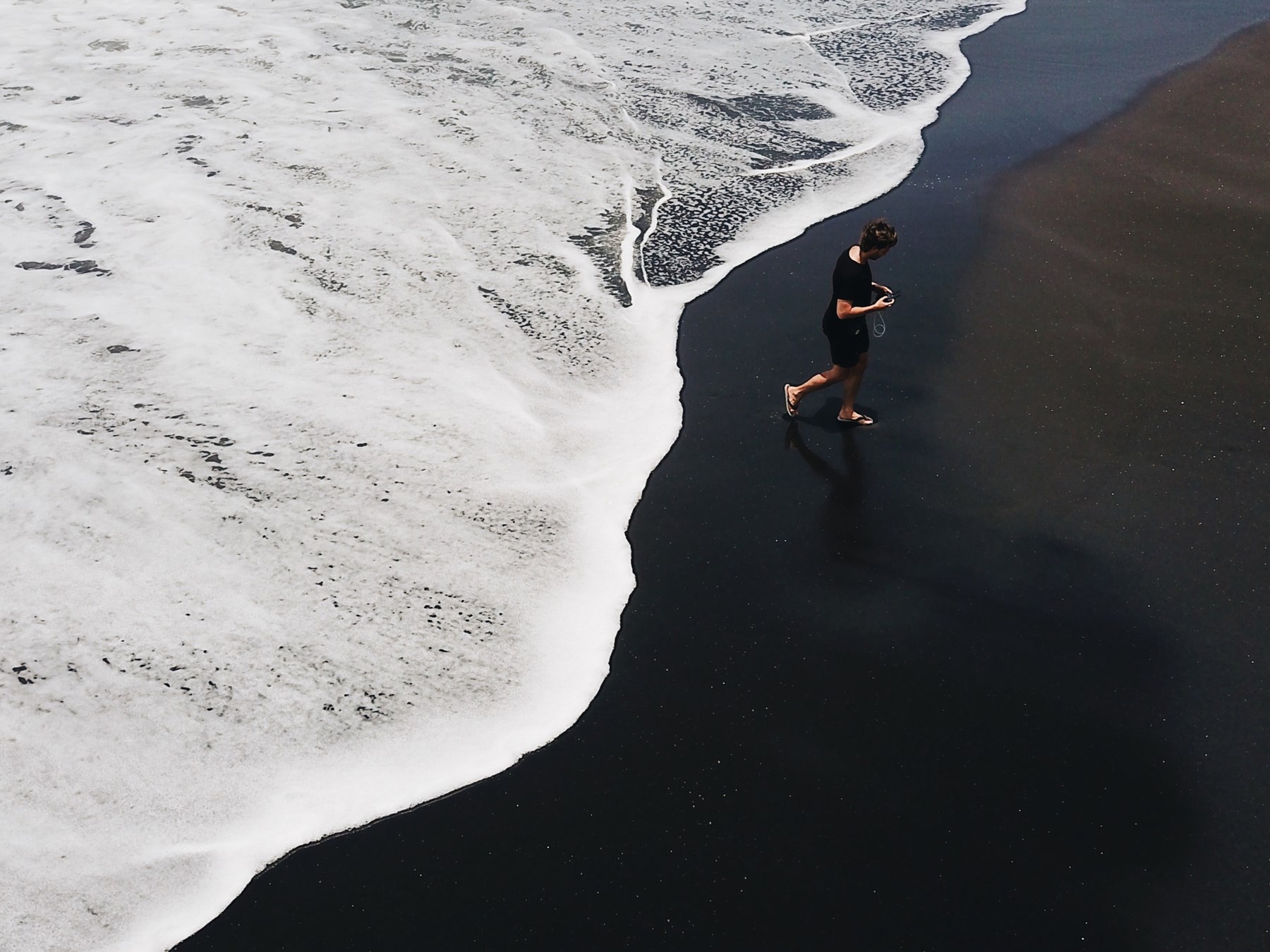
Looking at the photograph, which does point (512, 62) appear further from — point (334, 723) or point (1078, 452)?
point (334, 723)

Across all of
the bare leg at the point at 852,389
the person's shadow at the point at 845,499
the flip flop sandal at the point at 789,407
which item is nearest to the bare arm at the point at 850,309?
the bare leg at the point at 852,389

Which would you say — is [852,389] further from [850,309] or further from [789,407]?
[850,309]

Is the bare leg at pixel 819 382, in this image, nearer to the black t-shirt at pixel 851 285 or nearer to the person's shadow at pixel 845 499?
the person's shadow at pixel 845 499

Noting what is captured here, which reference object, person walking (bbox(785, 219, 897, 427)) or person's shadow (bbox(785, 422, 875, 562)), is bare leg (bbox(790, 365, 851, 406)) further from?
person's shadow (bbox(785, 422, 875, 562))

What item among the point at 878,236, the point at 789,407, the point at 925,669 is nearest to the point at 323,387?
the point at 789,407

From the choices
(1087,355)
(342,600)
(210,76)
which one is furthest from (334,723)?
(210,76)
